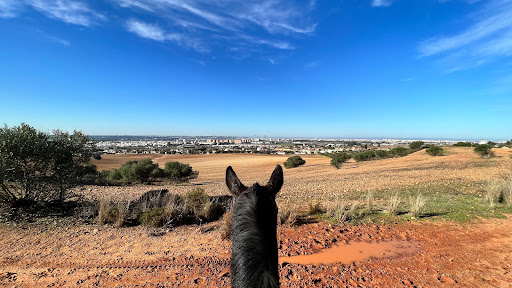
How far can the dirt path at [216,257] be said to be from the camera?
4230 millimetres

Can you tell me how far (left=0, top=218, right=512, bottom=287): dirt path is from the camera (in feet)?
13.9

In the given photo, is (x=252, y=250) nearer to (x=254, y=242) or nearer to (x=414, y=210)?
(x=254, y=242)

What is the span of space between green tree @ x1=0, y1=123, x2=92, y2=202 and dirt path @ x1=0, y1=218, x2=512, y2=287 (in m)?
2.27

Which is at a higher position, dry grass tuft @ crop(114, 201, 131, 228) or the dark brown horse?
the dark brown horse

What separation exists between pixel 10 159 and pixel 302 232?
10407 mm

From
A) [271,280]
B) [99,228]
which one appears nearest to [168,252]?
[99,228]

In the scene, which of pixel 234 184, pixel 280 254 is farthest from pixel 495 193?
pixel 234 184

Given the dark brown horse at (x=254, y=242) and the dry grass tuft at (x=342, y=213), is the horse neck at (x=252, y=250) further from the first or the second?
the dry grass tuft at (x=342, y=213)

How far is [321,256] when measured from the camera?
5.13 m

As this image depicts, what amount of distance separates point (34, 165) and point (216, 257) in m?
8.66

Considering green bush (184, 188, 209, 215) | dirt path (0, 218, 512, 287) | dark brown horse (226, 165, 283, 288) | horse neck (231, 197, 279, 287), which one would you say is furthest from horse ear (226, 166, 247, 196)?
green bush (184, 188, 209, 215)

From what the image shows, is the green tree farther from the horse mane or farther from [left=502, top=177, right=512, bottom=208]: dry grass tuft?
[left=502, top=177, right=512, bottom=208]: dry grass tuft

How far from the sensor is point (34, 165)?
8.65m

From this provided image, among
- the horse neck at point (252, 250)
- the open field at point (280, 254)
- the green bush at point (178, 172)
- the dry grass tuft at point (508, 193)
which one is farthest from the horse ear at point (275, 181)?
the green bush at point (178, 172)
